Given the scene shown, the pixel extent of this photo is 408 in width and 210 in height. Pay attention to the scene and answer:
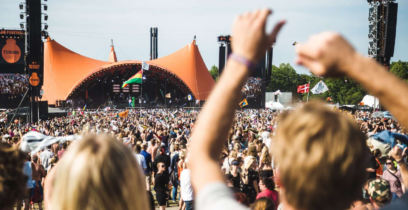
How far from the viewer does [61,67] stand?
174 feet

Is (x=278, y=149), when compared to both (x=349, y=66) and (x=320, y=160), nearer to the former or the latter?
(x=320, y=160)

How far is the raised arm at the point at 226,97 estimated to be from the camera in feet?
3.22

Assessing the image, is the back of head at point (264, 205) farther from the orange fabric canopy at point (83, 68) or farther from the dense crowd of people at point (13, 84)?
the orange fabric canopy at point (83, 68)

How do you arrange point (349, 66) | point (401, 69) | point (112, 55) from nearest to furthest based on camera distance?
point (349, 66) < point (401, 69) < point (112, 55)

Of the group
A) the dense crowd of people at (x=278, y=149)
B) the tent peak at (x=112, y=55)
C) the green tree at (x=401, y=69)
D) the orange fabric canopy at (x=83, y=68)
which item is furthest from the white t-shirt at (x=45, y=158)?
the green tree at (x=401, y=69)

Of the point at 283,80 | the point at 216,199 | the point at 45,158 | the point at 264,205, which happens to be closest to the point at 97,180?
the point at 216,199

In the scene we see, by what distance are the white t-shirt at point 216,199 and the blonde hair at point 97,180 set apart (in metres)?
0.26

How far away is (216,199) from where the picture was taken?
37.5 inches

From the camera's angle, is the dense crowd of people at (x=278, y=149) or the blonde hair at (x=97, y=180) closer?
the dense crowd of people at (x=278, y=149)

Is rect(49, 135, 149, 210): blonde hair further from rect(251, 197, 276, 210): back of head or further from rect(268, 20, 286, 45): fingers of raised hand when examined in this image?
rect(251, 197, 276, 210): back of head

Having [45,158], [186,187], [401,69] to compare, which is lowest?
[186,187]

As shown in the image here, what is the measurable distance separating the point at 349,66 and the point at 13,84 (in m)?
46.1

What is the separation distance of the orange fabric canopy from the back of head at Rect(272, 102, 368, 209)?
163 feet

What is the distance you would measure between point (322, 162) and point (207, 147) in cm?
30
